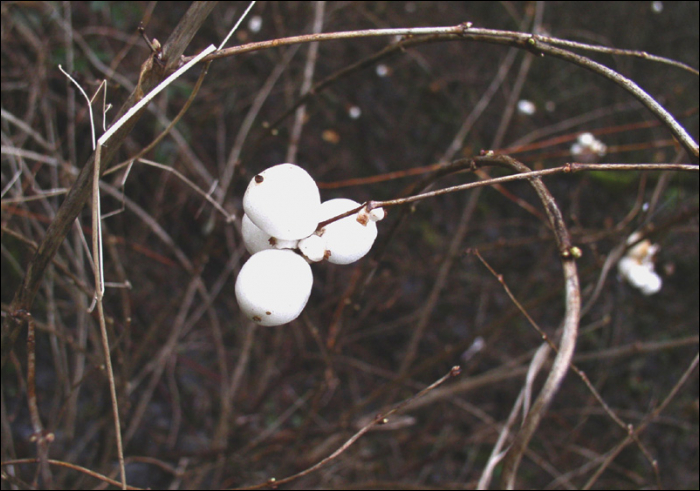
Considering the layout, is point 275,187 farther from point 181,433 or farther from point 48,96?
point 181,433

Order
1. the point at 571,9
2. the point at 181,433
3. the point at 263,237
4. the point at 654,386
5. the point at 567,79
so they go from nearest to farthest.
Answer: the point at 263,237 → the point at 181,433 → the point at 571,9 → the point at 654,386 → the point at 567,79

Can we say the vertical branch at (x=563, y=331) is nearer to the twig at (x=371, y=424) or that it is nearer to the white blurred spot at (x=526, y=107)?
the twig at (x=371, y=424)

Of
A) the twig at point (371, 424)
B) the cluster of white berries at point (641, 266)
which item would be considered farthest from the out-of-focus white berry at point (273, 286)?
the cluster of white berries at point (641, 266)

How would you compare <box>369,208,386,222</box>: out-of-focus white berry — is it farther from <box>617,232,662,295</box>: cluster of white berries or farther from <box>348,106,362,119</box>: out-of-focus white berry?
<box>348,106,362,119</box>: out-of-focus white berry

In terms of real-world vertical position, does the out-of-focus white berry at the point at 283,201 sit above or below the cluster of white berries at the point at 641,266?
below

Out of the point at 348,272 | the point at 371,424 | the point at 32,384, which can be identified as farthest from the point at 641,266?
the point at 32,384

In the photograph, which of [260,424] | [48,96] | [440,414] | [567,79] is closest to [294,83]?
[48,96]
